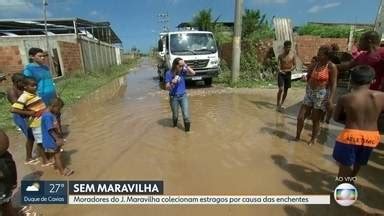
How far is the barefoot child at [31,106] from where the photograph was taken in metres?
4.60

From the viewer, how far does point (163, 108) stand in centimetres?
933

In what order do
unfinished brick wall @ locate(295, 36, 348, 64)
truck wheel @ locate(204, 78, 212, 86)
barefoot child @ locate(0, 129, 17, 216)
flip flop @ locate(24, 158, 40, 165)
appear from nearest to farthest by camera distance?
barefoot child @ locate(0, 129, 17, 216)
flip flop @ locate(24, 158, 40, 165)
truck wheel @ locate(204, 78, 212, 86)
unfinished brick wall @ locate(295, 36, 348, 64)

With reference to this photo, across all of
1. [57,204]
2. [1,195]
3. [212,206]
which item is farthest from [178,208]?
[1,195]

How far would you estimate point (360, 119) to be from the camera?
3297mm

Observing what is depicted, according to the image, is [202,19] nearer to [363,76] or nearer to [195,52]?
[195,52]

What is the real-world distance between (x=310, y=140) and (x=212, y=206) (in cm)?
290

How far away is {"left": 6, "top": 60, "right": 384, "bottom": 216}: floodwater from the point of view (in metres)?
3.81

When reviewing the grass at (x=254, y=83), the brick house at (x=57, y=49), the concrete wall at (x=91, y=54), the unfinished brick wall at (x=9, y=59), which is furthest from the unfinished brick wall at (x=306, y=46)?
the unfinished brick wall at (x=9, y=59)

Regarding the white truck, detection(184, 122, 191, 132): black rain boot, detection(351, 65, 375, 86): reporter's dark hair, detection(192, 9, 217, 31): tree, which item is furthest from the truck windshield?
detection(192, 9, 217, 31): tree

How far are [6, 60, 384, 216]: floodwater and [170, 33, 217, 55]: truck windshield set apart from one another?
4.58 m

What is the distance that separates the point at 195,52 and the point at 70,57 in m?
8.02

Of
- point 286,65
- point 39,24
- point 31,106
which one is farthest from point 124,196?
point 39,24

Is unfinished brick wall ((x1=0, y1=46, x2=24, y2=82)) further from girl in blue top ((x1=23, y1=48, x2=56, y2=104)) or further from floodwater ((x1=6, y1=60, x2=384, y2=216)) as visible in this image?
girl in blue top ((x1=23, y1=48, x2=56, y2=104))

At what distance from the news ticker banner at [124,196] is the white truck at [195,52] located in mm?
8716
